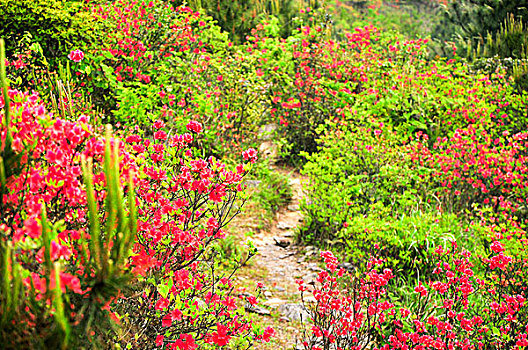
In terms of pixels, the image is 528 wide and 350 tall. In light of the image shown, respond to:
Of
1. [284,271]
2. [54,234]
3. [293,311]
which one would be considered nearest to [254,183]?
[284,271]

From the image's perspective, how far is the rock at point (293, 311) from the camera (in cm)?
392

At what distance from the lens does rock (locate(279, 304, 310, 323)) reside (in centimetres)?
392

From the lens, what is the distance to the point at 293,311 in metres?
3.98

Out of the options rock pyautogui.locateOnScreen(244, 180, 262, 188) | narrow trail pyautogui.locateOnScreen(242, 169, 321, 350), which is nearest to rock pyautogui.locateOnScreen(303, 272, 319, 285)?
narrow trail pyautogui.locateOnScreen(242, 169, 321, 350)

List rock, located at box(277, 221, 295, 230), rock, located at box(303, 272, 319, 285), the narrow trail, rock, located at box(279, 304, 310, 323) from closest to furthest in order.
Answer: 1. the narrow trail
2. rock, located at box(279, 304, 310, 323)
3. rock, located at box(303, 272, 319, 285)
4. rock, located at box(277, 221, 295, 230)

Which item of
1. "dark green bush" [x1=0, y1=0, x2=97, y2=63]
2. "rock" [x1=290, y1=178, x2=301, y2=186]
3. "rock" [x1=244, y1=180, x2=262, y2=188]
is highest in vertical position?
"dark green bush" [x1=0, y1=0, x2=97, y2=63]

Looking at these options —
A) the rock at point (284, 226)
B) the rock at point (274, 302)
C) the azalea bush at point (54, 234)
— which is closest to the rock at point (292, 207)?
the rock at point (284, 226)

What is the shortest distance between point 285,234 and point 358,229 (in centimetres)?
142

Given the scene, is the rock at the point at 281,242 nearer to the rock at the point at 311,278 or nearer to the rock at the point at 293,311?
the rock at the point at 311,278

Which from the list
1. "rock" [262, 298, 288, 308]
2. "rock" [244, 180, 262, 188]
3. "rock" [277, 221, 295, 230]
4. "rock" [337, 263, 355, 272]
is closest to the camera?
"rock" [262, 298, 288, 308]

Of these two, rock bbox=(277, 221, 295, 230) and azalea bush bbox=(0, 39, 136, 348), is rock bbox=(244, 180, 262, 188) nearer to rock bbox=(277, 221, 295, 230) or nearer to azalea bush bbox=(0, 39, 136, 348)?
rock bbox=(277, 221, 295, 230)

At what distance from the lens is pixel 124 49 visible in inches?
222

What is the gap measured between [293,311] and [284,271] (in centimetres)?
76

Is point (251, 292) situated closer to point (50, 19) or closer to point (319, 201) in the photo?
point (319, 201)
